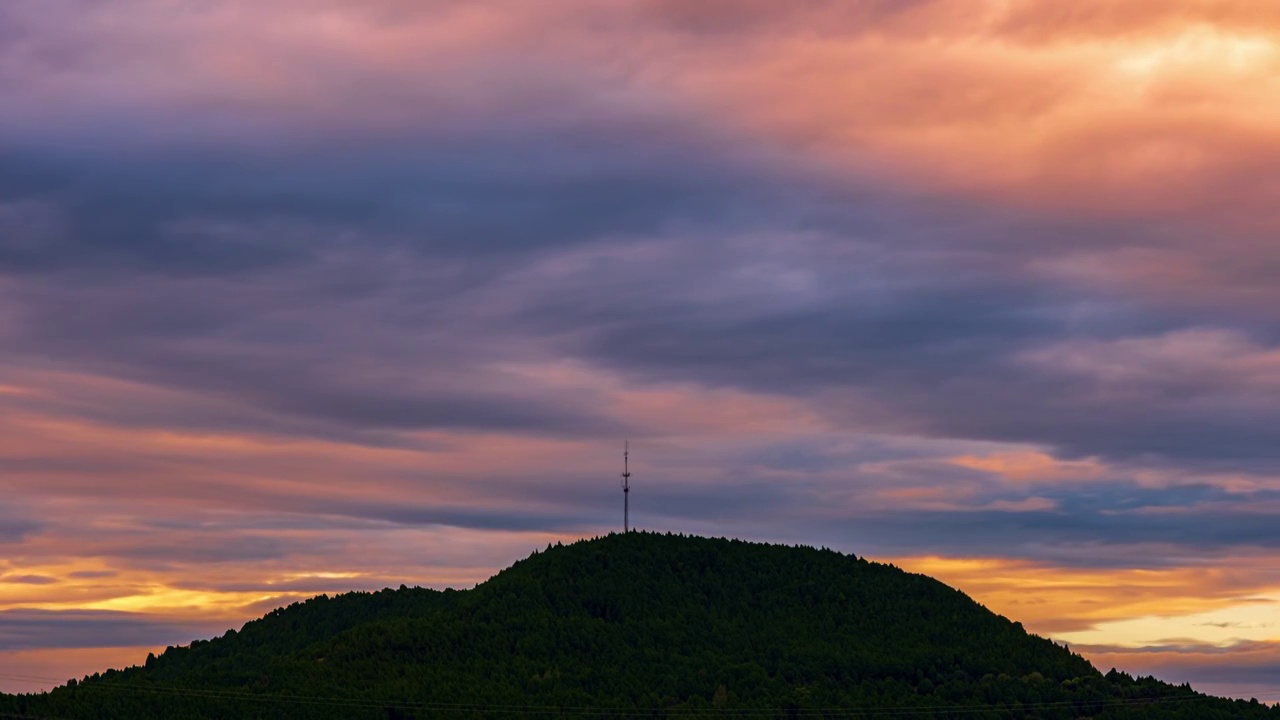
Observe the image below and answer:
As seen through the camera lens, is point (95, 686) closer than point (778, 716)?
Yes

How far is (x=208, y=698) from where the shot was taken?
160 m

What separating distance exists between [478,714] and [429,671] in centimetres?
2102

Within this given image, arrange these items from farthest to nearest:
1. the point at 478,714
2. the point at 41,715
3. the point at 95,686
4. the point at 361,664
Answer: the point at 361,664, the point at 478,714, the point at 95,686, the point at 41,715

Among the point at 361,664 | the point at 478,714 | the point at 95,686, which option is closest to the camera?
the point at 95,686

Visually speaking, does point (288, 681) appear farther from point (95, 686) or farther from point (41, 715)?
point (41, 715)

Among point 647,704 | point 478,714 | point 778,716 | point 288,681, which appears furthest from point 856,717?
point 288,681

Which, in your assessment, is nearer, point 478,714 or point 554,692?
point 478,714

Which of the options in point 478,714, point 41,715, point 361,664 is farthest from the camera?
point 361,664

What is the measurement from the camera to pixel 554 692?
637ft

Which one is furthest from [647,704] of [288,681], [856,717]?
[288,681]

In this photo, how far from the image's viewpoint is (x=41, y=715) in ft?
471

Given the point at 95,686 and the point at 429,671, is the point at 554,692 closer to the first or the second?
the point at 429,671

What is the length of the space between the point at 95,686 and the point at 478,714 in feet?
132

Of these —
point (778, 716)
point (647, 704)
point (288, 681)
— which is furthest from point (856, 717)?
point (288, 681)
